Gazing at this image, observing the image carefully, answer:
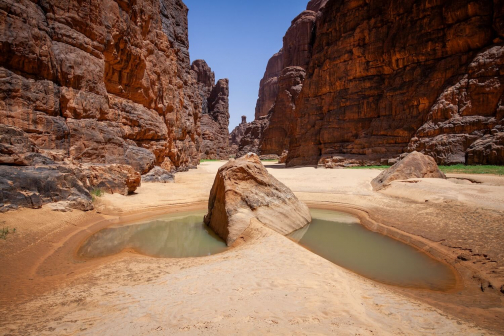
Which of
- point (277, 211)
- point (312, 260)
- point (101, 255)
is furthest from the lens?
point (277, 211)

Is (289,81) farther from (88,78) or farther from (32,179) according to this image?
(32,179)

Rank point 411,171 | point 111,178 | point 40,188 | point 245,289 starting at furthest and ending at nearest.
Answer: point 411,171 < point 111,178 < point 40,188 < point 245,289

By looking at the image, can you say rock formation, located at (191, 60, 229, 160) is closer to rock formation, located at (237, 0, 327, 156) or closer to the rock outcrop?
the rock outcrop

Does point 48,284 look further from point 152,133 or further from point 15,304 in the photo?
point 152,133

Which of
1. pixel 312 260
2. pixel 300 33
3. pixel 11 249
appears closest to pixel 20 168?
pixel 11 249

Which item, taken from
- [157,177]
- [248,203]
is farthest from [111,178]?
[248,203]

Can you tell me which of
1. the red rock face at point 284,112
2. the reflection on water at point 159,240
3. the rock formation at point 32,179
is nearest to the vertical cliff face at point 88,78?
the rock formation at point 32,179

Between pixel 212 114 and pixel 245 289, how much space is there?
65.2 meters

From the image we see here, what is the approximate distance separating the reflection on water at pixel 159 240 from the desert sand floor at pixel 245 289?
462 millimetres

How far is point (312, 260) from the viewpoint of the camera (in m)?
4.22

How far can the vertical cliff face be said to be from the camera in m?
9.83

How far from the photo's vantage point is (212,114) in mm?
65562

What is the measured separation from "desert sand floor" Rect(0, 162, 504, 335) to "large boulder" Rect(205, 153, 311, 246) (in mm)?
584

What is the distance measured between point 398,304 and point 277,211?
180 inches
